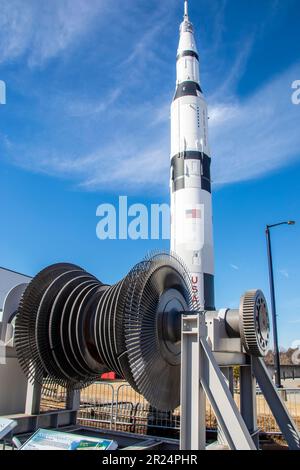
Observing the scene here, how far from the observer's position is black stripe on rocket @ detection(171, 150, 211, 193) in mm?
18109

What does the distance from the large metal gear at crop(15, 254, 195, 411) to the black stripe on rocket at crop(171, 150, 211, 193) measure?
10800mm

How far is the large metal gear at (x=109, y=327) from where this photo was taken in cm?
588

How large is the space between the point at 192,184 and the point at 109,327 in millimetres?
12366

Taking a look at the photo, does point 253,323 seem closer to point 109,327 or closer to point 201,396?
point 201,396

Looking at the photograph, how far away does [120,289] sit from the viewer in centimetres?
607

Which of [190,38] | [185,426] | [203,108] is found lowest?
[185,426]

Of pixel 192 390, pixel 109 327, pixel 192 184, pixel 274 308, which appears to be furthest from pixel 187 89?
pixel 192 390

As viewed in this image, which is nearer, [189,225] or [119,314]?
[119,314]

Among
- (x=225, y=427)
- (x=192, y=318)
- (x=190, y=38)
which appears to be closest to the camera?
(x=225, y=427)

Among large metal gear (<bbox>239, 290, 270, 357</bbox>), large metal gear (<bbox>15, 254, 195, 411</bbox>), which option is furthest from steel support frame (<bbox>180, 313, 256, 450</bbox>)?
large metal gear (<bbox>239, 290, 270, 357</bbox>)

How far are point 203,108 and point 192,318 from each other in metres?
16.1
